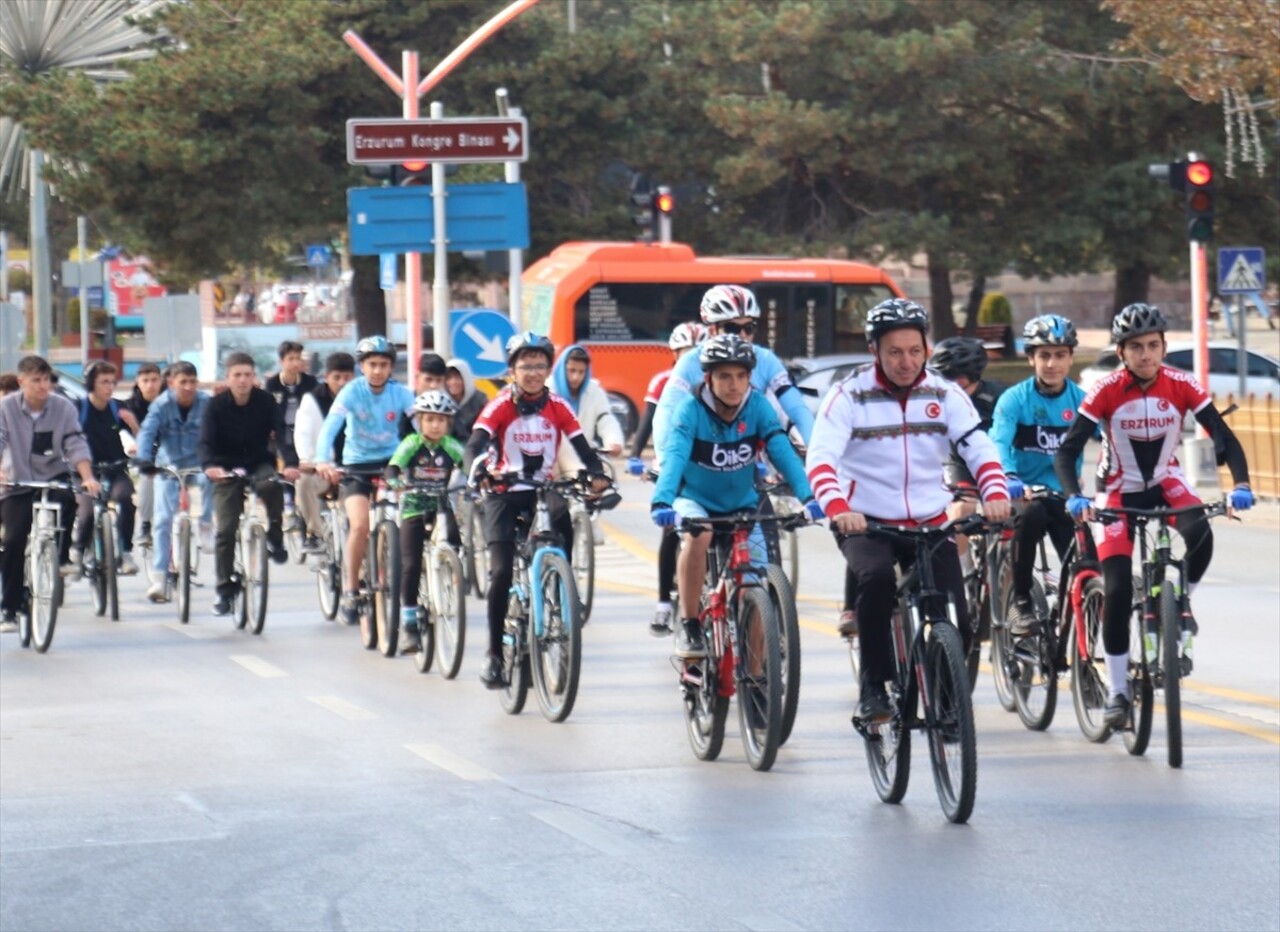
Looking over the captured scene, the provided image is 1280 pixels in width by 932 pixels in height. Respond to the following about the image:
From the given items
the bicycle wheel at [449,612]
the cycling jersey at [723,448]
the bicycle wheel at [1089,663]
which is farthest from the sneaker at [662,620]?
the bicycle wheel at [1089,663]

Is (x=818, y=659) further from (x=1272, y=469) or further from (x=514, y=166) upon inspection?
(x=514, y=166)

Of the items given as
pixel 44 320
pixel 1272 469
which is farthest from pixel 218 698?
pixel 44 320

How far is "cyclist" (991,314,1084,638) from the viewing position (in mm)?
9828

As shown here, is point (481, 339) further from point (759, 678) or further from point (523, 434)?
point (759, 678)

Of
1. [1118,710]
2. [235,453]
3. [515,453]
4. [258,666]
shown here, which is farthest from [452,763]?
[235,453]

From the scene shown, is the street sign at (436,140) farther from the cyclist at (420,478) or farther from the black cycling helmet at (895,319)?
the black cycling helmet at (895,319)

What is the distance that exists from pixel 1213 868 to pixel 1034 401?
129 inches

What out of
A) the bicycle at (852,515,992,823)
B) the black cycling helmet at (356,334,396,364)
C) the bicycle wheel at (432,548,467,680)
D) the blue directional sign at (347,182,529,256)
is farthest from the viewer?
the blue directional sign at (347,182,529,256)

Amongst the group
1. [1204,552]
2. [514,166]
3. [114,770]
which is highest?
[514,166]

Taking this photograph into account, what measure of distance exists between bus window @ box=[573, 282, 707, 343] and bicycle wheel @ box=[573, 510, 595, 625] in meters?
19.3

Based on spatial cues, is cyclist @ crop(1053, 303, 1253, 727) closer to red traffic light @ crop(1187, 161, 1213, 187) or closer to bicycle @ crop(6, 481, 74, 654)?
bicycle @ crop(6, 481, 74, 654)

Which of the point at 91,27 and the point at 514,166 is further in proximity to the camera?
the point at 91,27

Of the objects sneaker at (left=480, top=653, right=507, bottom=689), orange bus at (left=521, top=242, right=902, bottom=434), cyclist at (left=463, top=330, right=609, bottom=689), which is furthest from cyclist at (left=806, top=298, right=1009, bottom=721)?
orange bus at (left=521, top=242, right=902, bottom=434)

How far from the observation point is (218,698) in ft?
38.7
